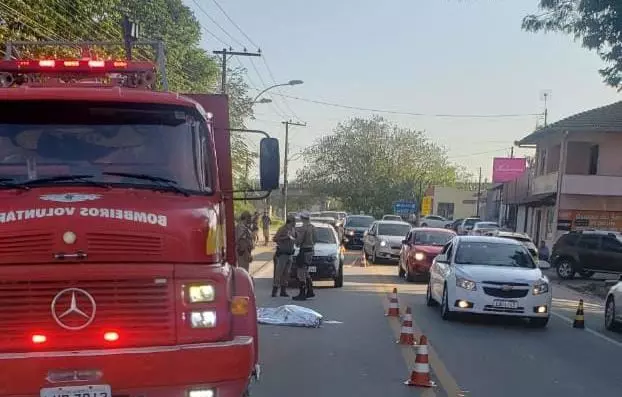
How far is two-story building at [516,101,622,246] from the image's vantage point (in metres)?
37.7

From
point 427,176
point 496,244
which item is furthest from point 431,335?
point 427,176

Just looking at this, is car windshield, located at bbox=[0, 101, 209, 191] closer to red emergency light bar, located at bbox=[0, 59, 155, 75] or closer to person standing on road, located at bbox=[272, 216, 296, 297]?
red emergency light bar, located at bbox=[0, 59, 155, 75]

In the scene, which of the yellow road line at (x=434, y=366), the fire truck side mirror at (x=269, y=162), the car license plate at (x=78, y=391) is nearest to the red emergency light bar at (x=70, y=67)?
the fire truck side mirror at (x=269, y=162)

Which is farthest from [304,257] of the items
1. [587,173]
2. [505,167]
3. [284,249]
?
[505,167]

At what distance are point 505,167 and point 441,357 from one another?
58780 mm

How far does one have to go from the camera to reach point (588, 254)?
2736cm

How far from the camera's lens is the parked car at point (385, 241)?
2859cm

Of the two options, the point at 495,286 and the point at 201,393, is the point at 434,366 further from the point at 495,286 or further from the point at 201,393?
the point at 201,393

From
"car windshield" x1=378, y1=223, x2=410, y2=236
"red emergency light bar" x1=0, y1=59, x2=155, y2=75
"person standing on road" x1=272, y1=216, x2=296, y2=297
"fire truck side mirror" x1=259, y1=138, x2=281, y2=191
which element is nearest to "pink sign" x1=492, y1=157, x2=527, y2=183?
"car windshield" x1=378, y1=223, x2=410, y2=236

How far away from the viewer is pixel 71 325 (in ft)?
16.0

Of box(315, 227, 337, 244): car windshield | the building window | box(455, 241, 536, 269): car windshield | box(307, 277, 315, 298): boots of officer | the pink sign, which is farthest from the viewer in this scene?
the pink sign

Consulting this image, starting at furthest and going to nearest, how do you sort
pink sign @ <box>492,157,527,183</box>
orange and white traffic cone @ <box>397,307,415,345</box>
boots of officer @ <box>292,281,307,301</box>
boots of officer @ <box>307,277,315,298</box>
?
pink sign @ <box>492,157,527,183</box> < boots of officer @ <box>307,277,315,298</box> < boots of officer @ <box>292,281,307,301</box> < orange and white traffic cone @ <box>397,307,415,345</box>

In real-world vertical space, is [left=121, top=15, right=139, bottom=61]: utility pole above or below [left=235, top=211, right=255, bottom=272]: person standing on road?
above

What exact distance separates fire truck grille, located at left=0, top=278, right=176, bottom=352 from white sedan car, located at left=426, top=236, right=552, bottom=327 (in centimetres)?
866
